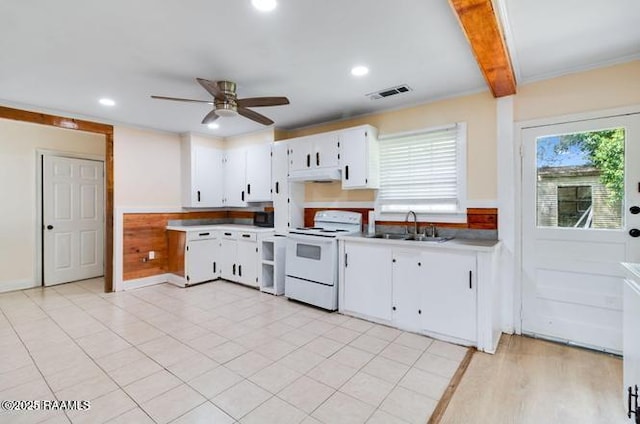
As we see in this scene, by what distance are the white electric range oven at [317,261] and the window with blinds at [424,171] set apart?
0.59m

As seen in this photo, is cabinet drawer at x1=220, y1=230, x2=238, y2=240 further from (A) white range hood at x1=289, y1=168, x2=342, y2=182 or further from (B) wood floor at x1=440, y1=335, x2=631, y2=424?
(B) wood floor at x1=440, y1=335, x2=631, y2=424

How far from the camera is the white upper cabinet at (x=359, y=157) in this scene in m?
3.78

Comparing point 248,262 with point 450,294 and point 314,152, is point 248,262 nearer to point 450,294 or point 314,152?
point 314,152

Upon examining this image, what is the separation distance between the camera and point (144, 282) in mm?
4805

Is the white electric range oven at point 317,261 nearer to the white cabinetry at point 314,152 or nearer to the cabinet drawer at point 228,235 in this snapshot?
the white cabinetry at point 314,152

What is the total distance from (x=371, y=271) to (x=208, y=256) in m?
2.79

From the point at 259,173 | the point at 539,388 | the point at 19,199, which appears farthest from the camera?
the point at 259,173

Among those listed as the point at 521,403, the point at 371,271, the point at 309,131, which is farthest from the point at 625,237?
the point at 309,131

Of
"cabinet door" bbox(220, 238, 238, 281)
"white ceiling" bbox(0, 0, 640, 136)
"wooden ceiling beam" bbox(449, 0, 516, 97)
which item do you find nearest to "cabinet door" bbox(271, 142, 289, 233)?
"cabinet door" bbox(220, 238, 238, 281)

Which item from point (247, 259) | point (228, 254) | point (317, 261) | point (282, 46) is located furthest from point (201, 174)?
point (282, 46)

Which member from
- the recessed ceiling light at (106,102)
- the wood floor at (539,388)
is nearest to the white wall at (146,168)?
the recessed ceiling light at (106,102)

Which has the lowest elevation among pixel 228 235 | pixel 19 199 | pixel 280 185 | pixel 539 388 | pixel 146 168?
pixel 539 388

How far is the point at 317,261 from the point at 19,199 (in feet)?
14.7

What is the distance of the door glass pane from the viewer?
2652mm
